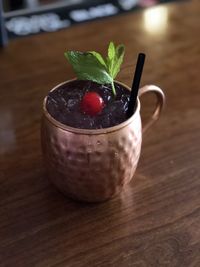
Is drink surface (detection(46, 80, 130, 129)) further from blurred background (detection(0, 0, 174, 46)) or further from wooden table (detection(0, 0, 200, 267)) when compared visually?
blurred background (detection(0, 0, 174, 46))

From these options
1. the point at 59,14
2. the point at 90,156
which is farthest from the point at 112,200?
the point at 59,14

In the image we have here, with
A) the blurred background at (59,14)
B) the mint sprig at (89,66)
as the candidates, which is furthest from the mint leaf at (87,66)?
the blurred background at (59,14)

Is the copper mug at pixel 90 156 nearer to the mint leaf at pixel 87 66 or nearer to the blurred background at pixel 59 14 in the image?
the mint leaf at pixel 87 66

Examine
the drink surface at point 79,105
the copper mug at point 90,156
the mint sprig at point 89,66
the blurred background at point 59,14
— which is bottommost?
the blurred background at point 59,14

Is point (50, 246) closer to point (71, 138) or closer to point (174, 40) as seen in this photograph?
point (71, 138)

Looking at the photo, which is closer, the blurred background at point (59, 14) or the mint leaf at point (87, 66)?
the mint leaf at point (87, 66)

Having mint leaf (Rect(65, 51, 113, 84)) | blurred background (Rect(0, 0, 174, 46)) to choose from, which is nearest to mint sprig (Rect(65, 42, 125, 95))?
mint leaf (Rect(65, 51, 113, 84))

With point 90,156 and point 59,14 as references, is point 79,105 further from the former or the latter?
point 59,14
